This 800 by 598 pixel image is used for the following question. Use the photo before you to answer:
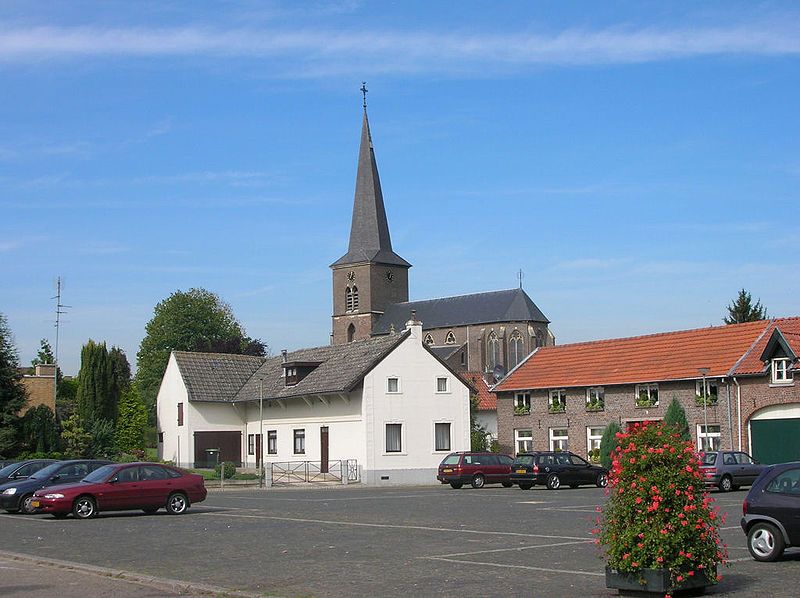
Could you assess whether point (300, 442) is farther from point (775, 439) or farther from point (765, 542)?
point (765, 542)

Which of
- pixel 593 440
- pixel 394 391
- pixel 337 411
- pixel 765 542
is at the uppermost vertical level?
pixel 394 391

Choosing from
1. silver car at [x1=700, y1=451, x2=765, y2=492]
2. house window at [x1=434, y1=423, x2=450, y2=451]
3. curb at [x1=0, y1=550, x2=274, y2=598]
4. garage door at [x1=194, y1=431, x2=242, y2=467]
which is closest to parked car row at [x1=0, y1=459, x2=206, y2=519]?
curb at [x1=0, y1=550, x2=274, y2=598]

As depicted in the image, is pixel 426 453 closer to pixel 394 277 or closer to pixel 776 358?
pixel 776 358

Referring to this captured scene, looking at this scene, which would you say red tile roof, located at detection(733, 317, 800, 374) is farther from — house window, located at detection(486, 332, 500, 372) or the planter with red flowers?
house window, located at detection(486, 332, 500, 372)

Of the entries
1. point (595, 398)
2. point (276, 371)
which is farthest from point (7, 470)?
point (595, 398)

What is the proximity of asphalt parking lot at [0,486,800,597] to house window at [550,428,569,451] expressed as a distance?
2558 cm

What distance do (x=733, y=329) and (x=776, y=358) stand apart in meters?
5.77

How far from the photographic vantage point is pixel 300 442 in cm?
5800

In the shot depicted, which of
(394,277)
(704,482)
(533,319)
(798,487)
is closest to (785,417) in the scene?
(798,487)

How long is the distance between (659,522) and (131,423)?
71.4 metres

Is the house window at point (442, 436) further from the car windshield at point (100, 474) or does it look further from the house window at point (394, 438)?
the car windshield at point (100, 474)

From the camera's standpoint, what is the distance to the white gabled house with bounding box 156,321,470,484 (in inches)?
2116

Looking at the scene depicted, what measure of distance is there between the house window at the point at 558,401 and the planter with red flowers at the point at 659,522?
148 feet

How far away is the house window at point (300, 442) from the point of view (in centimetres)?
5759
